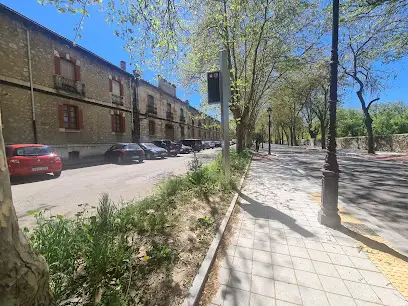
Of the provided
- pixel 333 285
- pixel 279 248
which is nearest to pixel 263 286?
pixel 333 285

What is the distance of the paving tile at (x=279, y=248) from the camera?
305 centimetres

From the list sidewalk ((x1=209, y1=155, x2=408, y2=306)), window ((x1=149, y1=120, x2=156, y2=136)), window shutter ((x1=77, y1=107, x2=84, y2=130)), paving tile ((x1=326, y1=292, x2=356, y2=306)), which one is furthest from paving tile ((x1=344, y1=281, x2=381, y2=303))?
window ((x1=149, y1=120, x2=156, y2=136))

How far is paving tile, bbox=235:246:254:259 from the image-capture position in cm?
293

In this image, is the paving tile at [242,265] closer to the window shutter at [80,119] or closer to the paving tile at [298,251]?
the paving tile at [298,251]

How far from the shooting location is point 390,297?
2.17 meters

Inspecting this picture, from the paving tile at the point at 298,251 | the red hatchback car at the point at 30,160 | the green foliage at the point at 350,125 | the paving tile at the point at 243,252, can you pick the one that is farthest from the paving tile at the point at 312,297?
the green foliage at the point at 350,125

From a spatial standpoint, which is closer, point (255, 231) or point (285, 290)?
point (285, 290)

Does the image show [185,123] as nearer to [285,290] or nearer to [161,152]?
[161,152]

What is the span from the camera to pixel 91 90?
17.5 m

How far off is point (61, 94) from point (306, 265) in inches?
700

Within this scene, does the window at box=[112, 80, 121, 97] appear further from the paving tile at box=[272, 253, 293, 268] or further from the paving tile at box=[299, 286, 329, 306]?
the paving tile at box=[299, 286, 329, 306]

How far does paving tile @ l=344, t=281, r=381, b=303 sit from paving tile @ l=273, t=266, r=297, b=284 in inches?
23.4

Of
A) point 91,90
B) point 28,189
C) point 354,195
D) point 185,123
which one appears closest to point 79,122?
point 91,90

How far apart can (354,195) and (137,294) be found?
6452 millimetres
